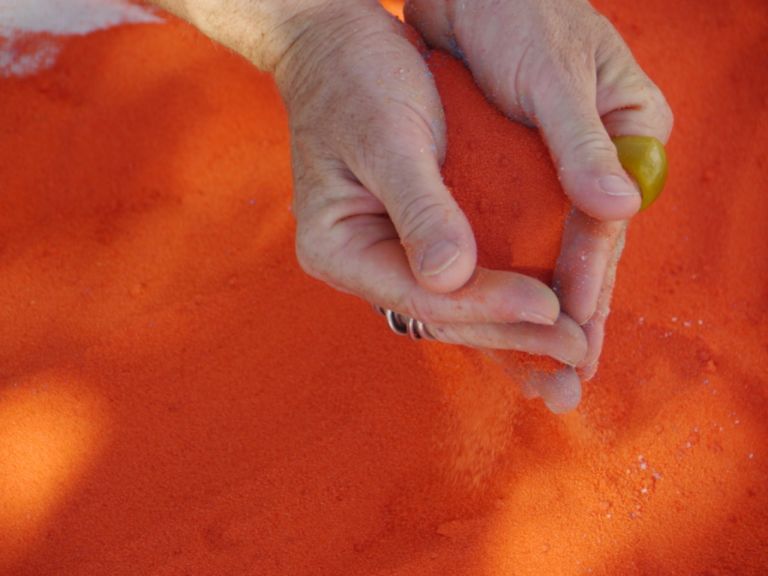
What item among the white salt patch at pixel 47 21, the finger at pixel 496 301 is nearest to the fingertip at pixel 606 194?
the finger at pixel 496 301

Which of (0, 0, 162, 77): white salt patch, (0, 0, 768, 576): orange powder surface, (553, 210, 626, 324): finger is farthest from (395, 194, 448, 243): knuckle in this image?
(0, 0, 162, 77): white salt patch

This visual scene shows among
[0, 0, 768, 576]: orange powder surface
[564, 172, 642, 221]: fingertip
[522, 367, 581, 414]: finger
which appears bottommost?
[0, 0, 768, 576]: orange powder surface

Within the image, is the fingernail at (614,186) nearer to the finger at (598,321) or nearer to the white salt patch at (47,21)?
the finger at (598,321)

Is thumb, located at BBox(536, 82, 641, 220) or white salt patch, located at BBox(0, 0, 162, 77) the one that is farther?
white salt patch, located at BBox(0, 0, 162, 77)

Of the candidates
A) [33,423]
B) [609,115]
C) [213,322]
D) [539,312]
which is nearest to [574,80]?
[609,115]

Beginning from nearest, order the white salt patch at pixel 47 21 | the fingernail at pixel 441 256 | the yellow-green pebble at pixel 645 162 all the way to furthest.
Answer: the fingernail at pixel 441 256
the yellow-green pebble at pixel 645 162
the white salt patch at pixel 47 21

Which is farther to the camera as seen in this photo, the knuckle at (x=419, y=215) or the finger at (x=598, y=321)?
the finger at (x=598, y=321)

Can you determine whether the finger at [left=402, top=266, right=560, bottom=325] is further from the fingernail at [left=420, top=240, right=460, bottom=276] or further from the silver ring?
the silver ring

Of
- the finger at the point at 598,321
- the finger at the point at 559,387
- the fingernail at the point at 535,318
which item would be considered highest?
the fingernail at the point at 535,318
